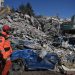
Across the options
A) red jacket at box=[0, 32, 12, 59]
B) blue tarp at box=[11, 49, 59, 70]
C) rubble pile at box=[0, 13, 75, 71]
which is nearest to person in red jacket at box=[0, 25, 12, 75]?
red jacket at box=[0, 32, 12, 59]

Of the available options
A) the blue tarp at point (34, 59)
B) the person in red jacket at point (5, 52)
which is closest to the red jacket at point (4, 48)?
the person in red jacket at point (5, 52)

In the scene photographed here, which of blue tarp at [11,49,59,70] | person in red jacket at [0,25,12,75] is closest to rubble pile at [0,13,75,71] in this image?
blue tarp at [11,49,59,70]

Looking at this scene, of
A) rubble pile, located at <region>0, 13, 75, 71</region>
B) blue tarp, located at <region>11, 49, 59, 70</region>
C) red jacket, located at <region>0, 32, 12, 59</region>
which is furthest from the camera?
rubble pile, located at <region>0, 13, 75, 71</region>

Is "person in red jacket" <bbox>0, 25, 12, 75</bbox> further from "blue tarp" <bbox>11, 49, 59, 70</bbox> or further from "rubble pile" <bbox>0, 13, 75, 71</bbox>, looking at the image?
"rubble pile" <bbox>0, 13, 75, 71</bbox>

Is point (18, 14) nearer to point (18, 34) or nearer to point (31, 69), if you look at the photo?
point (18, 34)

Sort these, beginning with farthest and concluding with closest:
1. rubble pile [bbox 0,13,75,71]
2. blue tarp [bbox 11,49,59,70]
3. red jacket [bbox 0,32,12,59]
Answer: rubble pile [bbox 0,13,75,71] → blue tarp [bbox 11,49,59,70] → red jacket [bbox 0,32,12,59]

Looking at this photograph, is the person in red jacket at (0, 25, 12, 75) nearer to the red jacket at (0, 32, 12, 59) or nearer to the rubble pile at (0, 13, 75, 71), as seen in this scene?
the red jacket at (0, 32, 12, 59)

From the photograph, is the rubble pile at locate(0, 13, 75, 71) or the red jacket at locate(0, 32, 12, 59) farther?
the rubble pile at locate(0, 13, 75, 71)

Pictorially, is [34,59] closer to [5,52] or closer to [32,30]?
[5,52]

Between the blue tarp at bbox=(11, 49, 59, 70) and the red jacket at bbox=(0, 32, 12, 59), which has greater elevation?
the red jacket at bbox=(0, 32, 12, 59)

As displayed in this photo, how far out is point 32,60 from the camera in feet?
44.9

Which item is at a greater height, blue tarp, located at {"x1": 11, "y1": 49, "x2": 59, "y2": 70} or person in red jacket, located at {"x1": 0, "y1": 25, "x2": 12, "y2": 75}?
person in red jacket, located at {"x1": 0, "y1": 25, "x2": 12, "y2": 75}

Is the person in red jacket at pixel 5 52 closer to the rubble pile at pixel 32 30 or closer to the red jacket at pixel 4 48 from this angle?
the red jacket at pixel 4 48

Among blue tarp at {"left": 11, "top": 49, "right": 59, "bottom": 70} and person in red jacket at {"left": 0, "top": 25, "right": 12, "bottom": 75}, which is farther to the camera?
blue tarp at {"left": 11, "top": 49, "right": 59, "bottom": 70}
